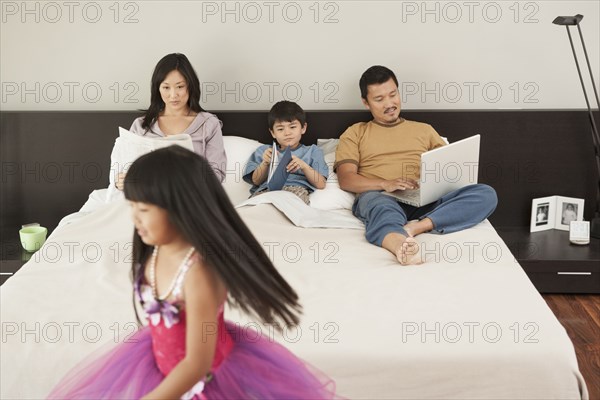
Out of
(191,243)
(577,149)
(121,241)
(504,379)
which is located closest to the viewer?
(191,243)

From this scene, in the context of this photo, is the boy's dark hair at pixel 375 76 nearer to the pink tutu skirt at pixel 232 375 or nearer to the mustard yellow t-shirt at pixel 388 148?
the mustard yellow t-shirt at pixel 388 148

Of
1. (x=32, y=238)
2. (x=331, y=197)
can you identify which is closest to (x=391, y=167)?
(x=331, y=197)

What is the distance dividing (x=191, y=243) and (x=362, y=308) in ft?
3.08

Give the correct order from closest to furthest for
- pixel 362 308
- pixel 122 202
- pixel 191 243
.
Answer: pixel 191 243
pixel 362 308
pixel 122 202

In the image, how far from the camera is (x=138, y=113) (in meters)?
3.69

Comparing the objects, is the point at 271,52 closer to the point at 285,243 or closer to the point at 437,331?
the point at 285,243

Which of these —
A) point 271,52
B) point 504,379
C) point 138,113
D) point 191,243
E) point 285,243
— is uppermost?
point 271,52

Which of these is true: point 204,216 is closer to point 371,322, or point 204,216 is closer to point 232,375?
point 232,375

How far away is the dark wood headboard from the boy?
0.20m

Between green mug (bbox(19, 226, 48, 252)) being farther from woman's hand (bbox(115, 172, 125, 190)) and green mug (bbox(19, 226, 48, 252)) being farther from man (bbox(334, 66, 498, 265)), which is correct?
man (bbox(334, 66, 498, 265))

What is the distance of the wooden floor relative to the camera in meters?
2.75

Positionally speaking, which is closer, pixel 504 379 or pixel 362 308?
pixel 504 379

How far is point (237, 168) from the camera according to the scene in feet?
11.6

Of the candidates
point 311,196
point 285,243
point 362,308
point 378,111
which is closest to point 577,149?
point 378,111
